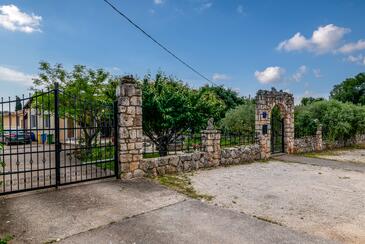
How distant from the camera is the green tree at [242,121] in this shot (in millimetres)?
15917

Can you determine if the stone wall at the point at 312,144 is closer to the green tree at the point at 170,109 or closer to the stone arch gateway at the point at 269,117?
the stone arch gateway at the point at 269,117

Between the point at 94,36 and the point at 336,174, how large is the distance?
9.83 meters

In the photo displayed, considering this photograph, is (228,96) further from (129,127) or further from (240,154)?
(129,127)

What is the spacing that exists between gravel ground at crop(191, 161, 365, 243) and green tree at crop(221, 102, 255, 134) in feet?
21.7

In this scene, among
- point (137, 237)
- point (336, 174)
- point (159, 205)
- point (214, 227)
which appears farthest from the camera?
point (336, 174)

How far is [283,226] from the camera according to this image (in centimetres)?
422

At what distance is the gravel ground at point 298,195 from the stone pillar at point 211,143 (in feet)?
1.63

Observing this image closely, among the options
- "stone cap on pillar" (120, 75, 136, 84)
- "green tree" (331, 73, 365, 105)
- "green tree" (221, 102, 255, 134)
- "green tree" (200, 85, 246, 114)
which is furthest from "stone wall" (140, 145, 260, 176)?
"green tree" (331, 73, 365, 105)

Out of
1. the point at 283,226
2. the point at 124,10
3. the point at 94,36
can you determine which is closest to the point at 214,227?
the point at 283,226

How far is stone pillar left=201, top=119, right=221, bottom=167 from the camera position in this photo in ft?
30.2

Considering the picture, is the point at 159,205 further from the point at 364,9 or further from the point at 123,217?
the point at 364,9

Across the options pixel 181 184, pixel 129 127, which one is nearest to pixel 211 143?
pixel 181 184

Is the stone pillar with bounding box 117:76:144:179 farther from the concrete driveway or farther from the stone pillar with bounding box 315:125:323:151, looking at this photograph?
the stone pillar with bounding box 315:125:323:151

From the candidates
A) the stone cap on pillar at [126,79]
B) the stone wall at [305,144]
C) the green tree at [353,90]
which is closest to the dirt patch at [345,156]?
the stone wall at [305,144]
